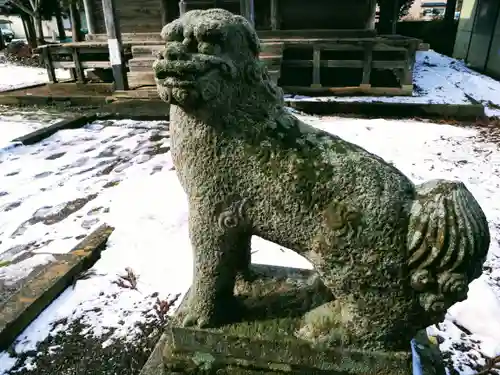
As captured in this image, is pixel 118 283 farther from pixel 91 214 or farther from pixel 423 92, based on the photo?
pixel 423 92

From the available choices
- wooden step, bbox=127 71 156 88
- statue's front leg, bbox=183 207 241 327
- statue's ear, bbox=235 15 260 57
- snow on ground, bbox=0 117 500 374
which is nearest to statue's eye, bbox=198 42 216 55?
statue's ear, bbox=235 15 260 57

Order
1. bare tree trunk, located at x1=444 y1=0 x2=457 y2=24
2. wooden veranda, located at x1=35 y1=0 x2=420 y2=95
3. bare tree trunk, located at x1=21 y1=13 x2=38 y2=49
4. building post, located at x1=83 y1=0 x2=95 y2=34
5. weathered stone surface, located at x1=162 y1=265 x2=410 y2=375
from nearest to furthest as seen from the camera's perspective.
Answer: weathered stone surface, located at x1=162 y1=265 x2=410 y2=375
wooden veranda, located at x1=35 y1=0 x2=420 y2=95
building post, located at x1=83 y1=0 x2=95 y2=34
bare tree trunk, located at x1=21 y1=13 x2=38 y2=49
bare tree trunk, located at x1=444 y1=0 x2=457 y2=24

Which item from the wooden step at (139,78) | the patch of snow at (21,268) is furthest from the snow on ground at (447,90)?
the patch of snow at (21,268)

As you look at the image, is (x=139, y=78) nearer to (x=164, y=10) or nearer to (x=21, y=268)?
(x=164, y=10)

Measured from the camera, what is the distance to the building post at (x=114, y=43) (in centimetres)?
779

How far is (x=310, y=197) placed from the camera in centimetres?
133

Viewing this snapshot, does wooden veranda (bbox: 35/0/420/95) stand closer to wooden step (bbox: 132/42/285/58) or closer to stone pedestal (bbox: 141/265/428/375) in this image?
wooden step (bbox: 132/42/285/58)

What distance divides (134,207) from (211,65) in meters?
2.73

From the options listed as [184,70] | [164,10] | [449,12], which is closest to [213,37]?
[184,70]

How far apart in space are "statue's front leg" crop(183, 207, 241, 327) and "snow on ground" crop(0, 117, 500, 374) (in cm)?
82

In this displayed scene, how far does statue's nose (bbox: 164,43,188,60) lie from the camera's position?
1195mm

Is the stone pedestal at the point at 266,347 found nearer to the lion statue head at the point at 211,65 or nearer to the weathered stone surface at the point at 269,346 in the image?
the weathered stone surface at the point at 269,346

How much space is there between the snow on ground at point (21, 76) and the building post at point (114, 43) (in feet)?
12.5

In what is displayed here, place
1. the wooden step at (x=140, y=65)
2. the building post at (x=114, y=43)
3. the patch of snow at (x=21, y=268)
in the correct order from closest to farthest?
the patch of snow at (x=21, y=268) < the building post at (x=114, y=43) < the wooden step at (x=140, y=65)
